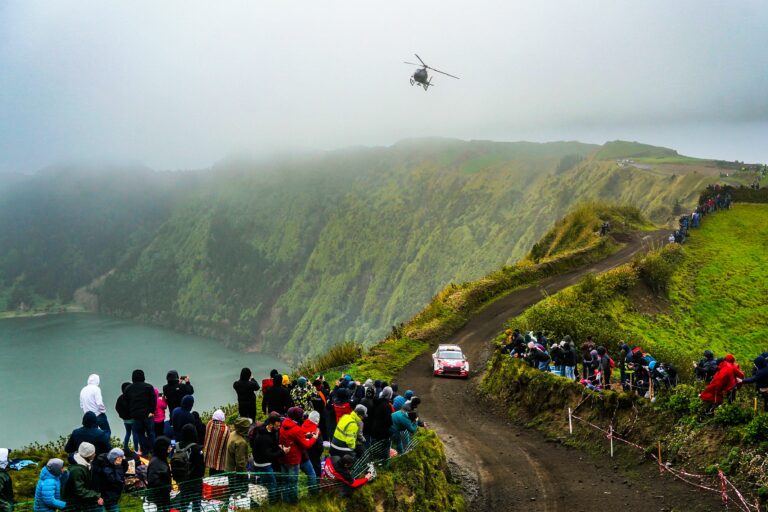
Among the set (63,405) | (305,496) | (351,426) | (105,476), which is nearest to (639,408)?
(351,426)

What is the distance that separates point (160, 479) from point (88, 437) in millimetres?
2325

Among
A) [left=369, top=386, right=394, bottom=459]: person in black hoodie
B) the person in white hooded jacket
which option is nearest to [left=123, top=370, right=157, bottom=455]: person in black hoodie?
the person in white hooded jacket

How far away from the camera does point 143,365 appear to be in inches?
7500

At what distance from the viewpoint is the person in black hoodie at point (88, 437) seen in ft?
38.2

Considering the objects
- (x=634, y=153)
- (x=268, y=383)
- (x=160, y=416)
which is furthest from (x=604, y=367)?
(x=634, y=153)

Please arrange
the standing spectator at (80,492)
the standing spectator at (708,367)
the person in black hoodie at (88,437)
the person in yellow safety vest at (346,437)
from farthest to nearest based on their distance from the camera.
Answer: the standing spectator at (708,367) → the person in yellow safety vest at (346,437) → the person in black hoodie at (88,437) → the standing spectator at (80,492)

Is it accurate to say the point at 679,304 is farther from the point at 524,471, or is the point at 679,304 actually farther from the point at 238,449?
the point at 238,449

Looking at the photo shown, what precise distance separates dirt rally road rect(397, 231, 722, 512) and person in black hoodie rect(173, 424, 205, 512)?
903cm

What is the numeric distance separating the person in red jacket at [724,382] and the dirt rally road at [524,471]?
251 centimetres

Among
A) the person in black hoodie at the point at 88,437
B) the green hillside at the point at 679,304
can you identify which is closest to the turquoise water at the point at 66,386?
the green hillside at the point at 679,304

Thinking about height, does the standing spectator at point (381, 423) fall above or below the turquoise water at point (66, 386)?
above

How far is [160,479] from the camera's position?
10.6m

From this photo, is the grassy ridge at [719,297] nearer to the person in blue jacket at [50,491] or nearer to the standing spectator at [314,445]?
the standing spectator at [314,445]

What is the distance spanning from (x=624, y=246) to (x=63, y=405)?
138027mm
